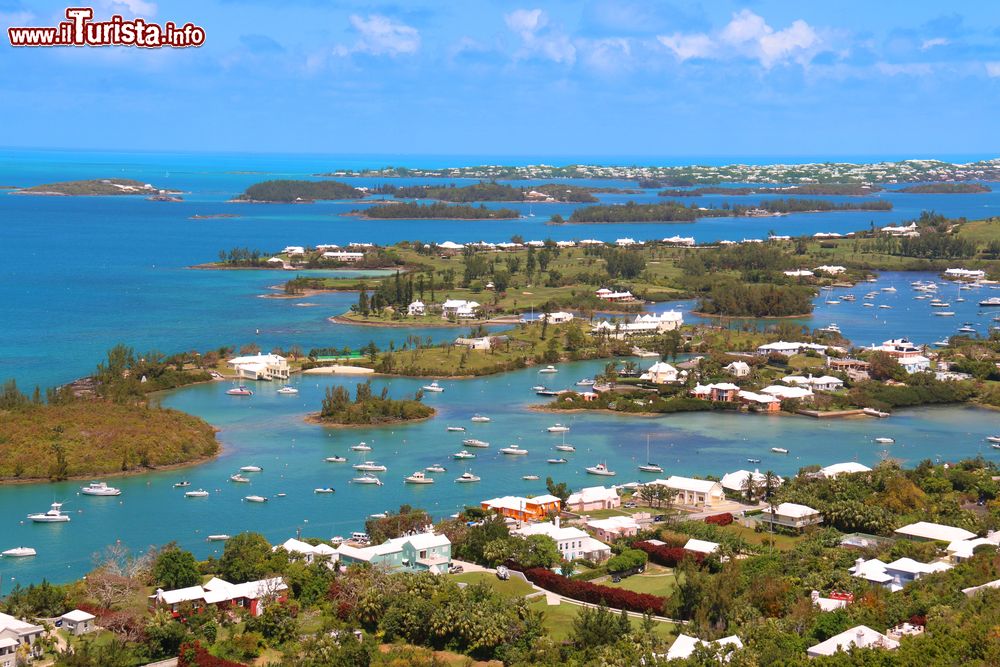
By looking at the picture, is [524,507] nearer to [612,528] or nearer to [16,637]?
[612,528]

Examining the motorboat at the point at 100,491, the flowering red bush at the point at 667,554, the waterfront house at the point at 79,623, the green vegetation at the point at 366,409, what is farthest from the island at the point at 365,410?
the waterfront house at the point at 79,623

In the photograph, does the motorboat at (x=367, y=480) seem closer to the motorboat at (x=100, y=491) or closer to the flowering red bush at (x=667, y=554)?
the motorboat at (x=100, y=491)

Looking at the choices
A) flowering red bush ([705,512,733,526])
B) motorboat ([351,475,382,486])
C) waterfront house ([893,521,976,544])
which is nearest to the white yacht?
motorboat ([351,475,382,486])

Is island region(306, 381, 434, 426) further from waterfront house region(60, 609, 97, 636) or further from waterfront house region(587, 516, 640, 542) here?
waterfront house region(60, 609, 97, 636)

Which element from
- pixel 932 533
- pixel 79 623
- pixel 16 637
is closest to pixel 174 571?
pixel 79 623

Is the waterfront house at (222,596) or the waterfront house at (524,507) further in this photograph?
the waterfront house at (524,507)
